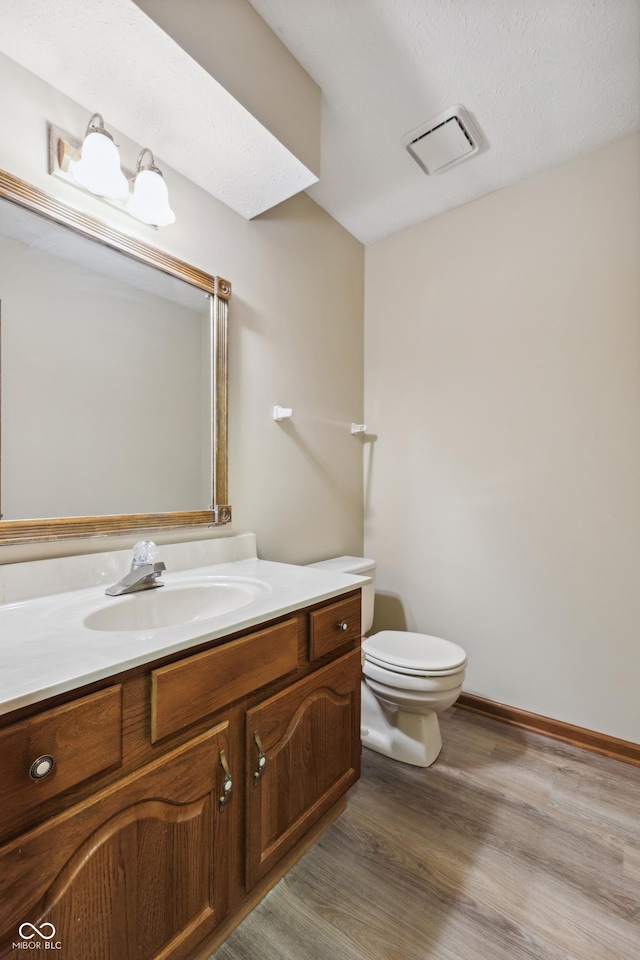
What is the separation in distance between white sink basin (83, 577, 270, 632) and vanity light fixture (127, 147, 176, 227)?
1.13 meters

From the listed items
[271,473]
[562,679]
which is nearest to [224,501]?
[271,473]

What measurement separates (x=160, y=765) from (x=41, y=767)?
0.74 feet

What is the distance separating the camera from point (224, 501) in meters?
1.56

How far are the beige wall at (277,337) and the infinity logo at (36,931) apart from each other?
2.37ft

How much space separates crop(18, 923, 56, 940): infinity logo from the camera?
58 cm

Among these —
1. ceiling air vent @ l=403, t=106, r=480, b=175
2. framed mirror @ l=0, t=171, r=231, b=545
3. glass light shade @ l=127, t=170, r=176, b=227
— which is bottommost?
framed mirror @ l=0, t=171, r=231, b=545

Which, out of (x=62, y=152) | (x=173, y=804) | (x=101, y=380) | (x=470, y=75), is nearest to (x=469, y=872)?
(x=173, y=804)

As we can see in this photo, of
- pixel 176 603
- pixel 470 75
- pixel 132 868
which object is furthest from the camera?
pixel 470 75

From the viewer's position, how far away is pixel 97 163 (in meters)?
1.11

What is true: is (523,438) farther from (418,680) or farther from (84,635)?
(84,635)

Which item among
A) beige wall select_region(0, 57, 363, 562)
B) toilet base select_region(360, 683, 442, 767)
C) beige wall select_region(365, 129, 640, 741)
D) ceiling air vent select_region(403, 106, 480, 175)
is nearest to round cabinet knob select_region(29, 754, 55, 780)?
beige wall select_region(0, 57, 363, 562)

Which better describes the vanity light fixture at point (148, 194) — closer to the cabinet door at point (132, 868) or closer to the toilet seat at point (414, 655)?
the cabinet door at point (132, 868)

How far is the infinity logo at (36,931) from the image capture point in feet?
1.90

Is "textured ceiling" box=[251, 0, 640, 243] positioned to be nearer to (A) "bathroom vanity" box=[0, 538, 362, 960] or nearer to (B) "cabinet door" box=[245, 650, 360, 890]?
(A) "bathroom vanity" box=[0, 538, 362, 960]
